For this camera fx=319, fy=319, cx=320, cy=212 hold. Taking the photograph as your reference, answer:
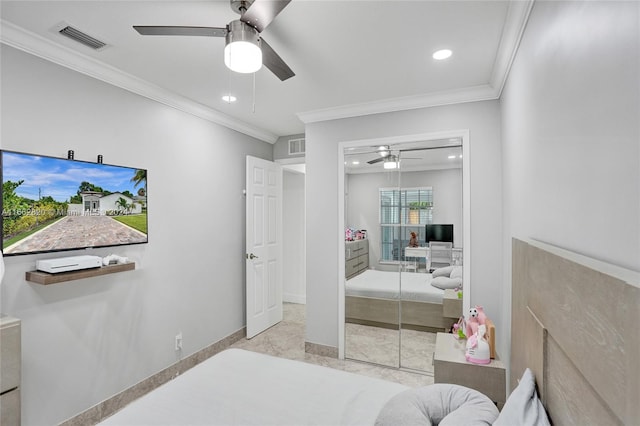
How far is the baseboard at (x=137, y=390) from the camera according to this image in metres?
2.34

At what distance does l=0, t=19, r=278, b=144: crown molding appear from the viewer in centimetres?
197

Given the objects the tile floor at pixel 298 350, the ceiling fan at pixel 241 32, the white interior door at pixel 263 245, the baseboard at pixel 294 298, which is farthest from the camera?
the baseboard at pixel 294 298

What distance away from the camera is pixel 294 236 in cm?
581

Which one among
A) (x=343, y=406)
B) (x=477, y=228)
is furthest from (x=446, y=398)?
(x=477, y=228)

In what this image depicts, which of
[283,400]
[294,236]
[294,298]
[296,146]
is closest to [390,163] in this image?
[296,146]

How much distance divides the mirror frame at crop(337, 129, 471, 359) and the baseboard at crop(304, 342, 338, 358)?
0.07m

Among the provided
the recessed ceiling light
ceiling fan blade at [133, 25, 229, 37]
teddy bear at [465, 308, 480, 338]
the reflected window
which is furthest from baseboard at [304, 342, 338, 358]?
ceiling fan blade at [133, 25, 229, 37]

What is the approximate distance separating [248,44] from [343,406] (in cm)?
182

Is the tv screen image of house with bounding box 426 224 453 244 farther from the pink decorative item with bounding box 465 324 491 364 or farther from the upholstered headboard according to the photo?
the upholstered headboard

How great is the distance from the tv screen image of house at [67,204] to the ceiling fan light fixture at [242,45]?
4.97ft

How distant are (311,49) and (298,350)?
3.11 meters

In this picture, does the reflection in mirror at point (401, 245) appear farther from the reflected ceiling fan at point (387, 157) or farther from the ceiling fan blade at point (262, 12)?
the ceiling fan blade at point (262, 12)

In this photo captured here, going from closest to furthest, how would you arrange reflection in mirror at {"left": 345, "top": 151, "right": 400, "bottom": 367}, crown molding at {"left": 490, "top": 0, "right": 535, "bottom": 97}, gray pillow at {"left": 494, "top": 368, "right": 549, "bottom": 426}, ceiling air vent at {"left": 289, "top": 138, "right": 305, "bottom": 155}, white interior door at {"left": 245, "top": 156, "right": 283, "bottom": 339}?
gray pillow at {"left": 494, "top": 368, "right": 549, "bottom": 426} → crown molding at {"left": 490, "top": 0, "right": 535, "bottom": 97} → reflection in mirror at {"left": 345, "top": 151, "right": 400, "bottom": 367} → white interior door at {"left": 245, "top": 156, "right": 283, "bottom": 339} → ceiling air vent at {"left": 289, "top": 138, "right": 305, "bottom": 155}

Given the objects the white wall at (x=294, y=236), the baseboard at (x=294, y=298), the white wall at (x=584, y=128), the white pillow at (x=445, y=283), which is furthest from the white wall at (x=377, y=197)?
the baseboard at (x=294, y=298)
